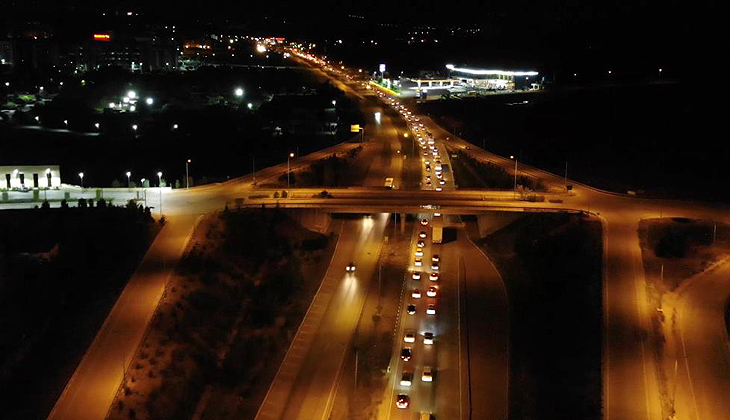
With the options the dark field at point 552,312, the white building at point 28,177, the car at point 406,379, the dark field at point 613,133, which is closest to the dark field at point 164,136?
the white building at point 28,177

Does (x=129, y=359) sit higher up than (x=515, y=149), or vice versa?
(x=515, y=149)

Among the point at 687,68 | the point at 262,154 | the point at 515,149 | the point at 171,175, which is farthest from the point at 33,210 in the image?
the point at 687,68

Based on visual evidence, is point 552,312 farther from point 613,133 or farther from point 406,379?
point 613,133

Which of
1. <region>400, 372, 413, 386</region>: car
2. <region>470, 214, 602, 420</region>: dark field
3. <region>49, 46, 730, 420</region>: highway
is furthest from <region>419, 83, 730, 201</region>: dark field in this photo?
<region>400, 372, 413, 386</region>: car

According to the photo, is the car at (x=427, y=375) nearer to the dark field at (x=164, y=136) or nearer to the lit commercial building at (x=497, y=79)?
the dark field at (x=164, y=136)

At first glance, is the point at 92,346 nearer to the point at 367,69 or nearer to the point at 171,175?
the point at 171,175

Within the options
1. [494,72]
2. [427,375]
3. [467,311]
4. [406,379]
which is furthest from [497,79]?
[406,379]
